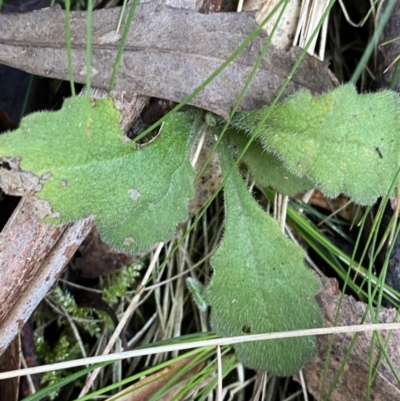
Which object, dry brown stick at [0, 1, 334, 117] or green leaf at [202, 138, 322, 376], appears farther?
green leaf at [202, 138, 322, 376]

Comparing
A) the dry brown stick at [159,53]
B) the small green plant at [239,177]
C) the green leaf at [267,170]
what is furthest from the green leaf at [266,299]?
the dry brown stick at [159,53]

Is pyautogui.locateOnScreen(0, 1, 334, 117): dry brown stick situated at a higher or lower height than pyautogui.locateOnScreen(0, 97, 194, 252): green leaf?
higher

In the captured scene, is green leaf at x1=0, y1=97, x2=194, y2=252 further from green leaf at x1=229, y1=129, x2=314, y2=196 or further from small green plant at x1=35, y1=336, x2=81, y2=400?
small green plant at x1=35, y1=336, x2=81, y2=400

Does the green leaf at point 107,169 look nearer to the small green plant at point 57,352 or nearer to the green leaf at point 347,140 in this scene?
the green leaf at point 347,140

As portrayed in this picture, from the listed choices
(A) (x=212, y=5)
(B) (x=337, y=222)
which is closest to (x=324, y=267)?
(B) (x=337, y=222)

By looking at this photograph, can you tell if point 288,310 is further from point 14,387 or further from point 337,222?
point 14,387

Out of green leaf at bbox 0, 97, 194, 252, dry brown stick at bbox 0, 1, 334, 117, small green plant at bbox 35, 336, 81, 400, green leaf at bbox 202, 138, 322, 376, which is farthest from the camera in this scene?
small green plant at bbox 35, 336, 81, 400

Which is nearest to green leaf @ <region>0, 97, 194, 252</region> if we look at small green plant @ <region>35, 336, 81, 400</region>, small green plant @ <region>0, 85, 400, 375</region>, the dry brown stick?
small green plant @ <region>0, 85, 400, 375</region>

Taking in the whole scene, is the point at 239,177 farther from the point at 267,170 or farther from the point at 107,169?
the point at 107,169
